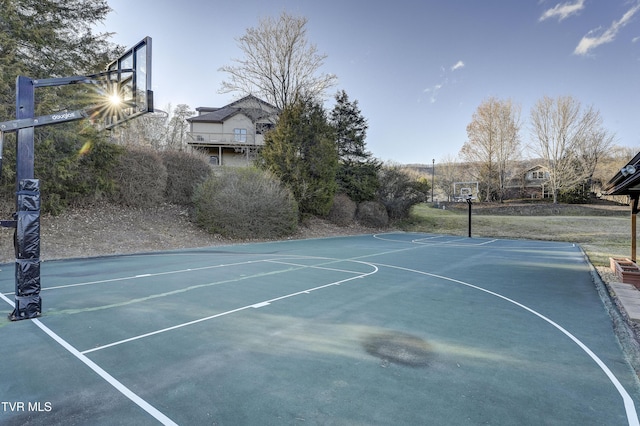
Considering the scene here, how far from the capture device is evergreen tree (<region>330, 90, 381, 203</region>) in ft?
81.7

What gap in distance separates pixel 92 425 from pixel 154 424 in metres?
0.45

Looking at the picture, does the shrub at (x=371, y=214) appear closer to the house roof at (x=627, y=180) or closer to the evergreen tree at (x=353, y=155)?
the evergreen tree at (x=353, y=155)

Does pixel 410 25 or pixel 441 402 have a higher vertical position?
pixel 410 25

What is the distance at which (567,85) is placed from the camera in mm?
33625

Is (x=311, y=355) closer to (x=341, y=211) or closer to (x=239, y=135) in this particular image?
(x=341, y=211)

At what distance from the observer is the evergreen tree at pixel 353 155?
81.7 ft

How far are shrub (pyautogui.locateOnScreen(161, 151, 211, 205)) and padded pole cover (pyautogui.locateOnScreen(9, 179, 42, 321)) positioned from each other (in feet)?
43.1

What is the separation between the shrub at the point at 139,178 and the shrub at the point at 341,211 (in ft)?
36.8

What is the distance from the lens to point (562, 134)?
34.8 meters

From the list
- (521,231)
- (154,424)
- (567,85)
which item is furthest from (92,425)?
(567,85)

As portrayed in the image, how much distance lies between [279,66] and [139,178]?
1277 cm

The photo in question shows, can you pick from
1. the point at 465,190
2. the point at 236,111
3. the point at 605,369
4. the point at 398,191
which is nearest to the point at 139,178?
the point at 236,111

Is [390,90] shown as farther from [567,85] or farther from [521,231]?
[567,85]

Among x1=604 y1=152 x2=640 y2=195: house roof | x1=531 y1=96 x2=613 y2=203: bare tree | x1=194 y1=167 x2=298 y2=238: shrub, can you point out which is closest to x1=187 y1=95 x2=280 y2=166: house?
x1=194 y1=167 x2=298 y2=238: shrub
